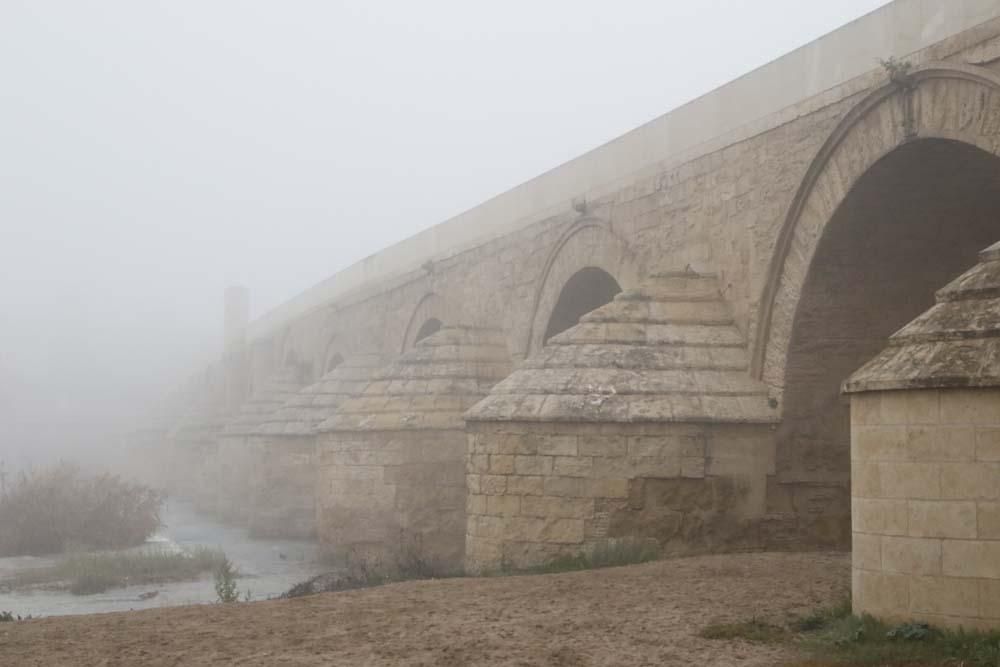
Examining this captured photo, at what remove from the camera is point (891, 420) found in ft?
17.8

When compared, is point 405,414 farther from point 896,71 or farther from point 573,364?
point 896,71

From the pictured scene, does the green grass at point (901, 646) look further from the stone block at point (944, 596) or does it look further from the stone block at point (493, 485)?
the stone block at point (493, 485)

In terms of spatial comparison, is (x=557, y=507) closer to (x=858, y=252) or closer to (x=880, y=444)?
(x=858, y=252)

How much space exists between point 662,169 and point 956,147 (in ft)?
12.3

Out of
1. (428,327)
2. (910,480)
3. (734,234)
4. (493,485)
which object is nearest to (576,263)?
(734,234)

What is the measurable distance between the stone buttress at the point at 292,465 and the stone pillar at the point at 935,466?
13253 mm

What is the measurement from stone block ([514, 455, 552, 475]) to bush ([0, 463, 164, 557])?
874 centimetres

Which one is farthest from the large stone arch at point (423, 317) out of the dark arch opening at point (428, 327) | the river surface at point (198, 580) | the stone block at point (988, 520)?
the stone block at point (988, 520)

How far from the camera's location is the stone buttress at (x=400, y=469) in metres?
13.3

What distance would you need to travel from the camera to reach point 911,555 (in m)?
5.23

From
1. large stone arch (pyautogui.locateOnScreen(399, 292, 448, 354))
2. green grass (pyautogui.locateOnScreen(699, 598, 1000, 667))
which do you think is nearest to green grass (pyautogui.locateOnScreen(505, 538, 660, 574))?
green grass (pyautogui.locateOnScreen(699, 598, 1000, 667))

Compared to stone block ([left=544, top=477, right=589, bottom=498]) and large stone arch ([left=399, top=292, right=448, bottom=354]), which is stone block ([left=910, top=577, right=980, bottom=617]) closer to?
stone block ([left=544, top=477, right=589, bottom=498])

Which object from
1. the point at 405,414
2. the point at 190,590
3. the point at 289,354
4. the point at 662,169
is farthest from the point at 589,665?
the point at 289,354

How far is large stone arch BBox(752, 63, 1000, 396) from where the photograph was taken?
23.1 feet
